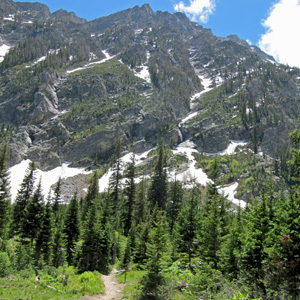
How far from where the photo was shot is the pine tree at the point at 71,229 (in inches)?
1242

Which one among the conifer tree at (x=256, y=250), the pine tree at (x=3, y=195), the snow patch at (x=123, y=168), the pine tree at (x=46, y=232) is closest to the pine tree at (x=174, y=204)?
the pine tree at (x=46, y=232)

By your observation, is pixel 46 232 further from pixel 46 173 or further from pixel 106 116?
pixel 106 116

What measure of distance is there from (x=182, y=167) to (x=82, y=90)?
102 m

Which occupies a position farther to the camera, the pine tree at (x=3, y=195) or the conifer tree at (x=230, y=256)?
the pine tree at (x=3, y=195)

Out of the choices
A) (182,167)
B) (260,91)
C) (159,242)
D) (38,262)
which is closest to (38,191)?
(38,262)

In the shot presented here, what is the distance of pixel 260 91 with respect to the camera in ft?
650

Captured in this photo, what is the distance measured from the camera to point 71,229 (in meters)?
32.0

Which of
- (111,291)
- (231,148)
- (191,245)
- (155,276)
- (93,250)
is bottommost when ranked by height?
(111,291)

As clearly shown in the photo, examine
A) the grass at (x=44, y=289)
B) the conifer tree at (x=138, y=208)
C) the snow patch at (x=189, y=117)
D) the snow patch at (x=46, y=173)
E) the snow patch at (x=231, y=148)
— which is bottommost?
the grass at (x=44, y=289)

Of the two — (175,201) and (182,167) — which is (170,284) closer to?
(175,201)

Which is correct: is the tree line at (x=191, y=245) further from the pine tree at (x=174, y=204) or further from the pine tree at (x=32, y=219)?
the pine tree at (x=174, y=204)

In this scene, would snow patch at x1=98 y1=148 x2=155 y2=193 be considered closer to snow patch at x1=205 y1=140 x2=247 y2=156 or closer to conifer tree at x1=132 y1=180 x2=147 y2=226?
snow patch at x1=205 y1=140 x2=247 y2=156

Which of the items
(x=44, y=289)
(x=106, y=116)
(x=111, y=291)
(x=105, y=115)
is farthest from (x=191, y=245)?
(x=105, y=115)

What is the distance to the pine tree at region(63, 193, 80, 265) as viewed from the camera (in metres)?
31.5
